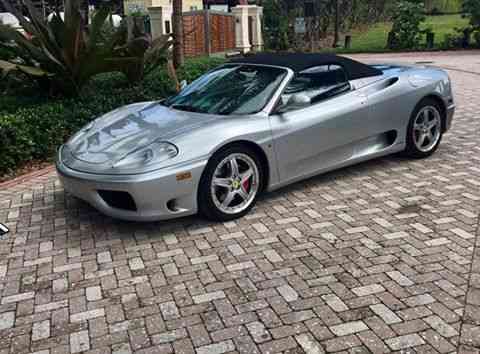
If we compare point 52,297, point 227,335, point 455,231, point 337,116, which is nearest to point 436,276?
point 455,231

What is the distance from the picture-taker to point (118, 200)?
4.34m

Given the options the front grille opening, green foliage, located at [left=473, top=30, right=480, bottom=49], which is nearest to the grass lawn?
green foliage, located at [left=473, top=30, right=480, bottom=49]

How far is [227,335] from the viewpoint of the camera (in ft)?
10.1

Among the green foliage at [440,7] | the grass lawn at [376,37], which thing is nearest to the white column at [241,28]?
the grass lawn at [376,37]

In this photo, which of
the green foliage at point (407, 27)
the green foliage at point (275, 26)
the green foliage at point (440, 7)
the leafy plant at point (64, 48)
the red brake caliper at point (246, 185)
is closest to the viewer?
the red brake caliper at point (246, 185)

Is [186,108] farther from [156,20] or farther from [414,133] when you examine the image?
[156,20]

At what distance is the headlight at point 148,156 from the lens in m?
4.24

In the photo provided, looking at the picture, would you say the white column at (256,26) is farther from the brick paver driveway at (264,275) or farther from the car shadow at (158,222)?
the brick paver driveway at (264,275)

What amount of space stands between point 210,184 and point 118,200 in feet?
2.40

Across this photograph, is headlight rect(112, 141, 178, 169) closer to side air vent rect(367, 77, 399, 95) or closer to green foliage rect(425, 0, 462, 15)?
side air vent rect(367, 77, 399, 95)

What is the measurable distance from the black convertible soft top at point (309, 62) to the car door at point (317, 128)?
13cm

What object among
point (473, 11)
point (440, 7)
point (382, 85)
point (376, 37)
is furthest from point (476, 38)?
point (440, 7)

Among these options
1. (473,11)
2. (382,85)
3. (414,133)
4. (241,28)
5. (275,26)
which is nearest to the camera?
(382,85)

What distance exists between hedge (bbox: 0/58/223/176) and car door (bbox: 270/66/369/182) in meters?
3.31
